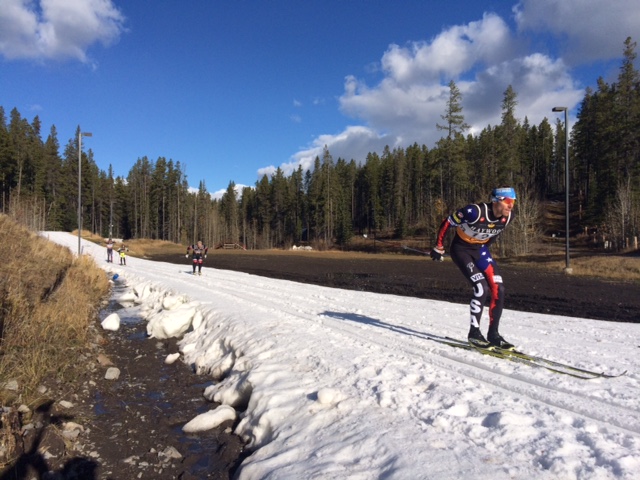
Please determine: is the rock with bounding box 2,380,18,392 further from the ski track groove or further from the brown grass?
the ski track groove

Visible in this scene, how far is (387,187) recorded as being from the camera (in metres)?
90.5

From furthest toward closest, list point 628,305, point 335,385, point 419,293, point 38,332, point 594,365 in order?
point 419,293 < point 628,305 < point 38,332 < point 594,365 < point 335,385

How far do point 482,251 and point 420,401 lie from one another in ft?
9.34

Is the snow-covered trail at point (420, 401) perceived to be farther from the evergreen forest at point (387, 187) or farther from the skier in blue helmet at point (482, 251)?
the evergreen forest at point (387, 187)

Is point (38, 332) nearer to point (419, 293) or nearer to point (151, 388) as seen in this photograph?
point (151, 388)

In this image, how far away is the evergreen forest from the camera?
4988 centimetres

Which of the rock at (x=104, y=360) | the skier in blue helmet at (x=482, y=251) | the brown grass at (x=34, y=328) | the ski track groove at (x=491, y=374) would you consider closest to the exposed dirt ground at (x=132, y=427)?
the rock at (x=104, y=360)

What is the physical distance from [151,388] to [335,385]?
2.85 meters

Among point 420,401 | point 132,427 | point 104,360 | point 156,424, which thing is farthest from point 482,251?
point 104,360

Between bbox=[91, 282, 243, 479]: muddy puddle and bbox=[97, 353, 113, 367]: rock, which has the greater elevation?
bbox=[97, 353, 113, 367]: rock

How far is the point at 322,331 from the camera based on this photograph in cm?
689

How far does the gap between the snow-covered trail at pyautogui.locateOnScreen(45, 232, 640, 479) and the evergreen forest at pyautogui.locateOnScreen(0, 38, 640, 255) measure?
114 feet

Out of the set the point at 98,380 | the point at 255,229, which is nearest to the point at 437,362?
the point at 98,380

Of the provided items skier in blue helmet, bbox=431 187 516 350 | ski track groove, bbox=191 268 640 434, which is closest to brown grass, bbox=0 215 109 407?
ski track groove, bbox=191 268 640 434
